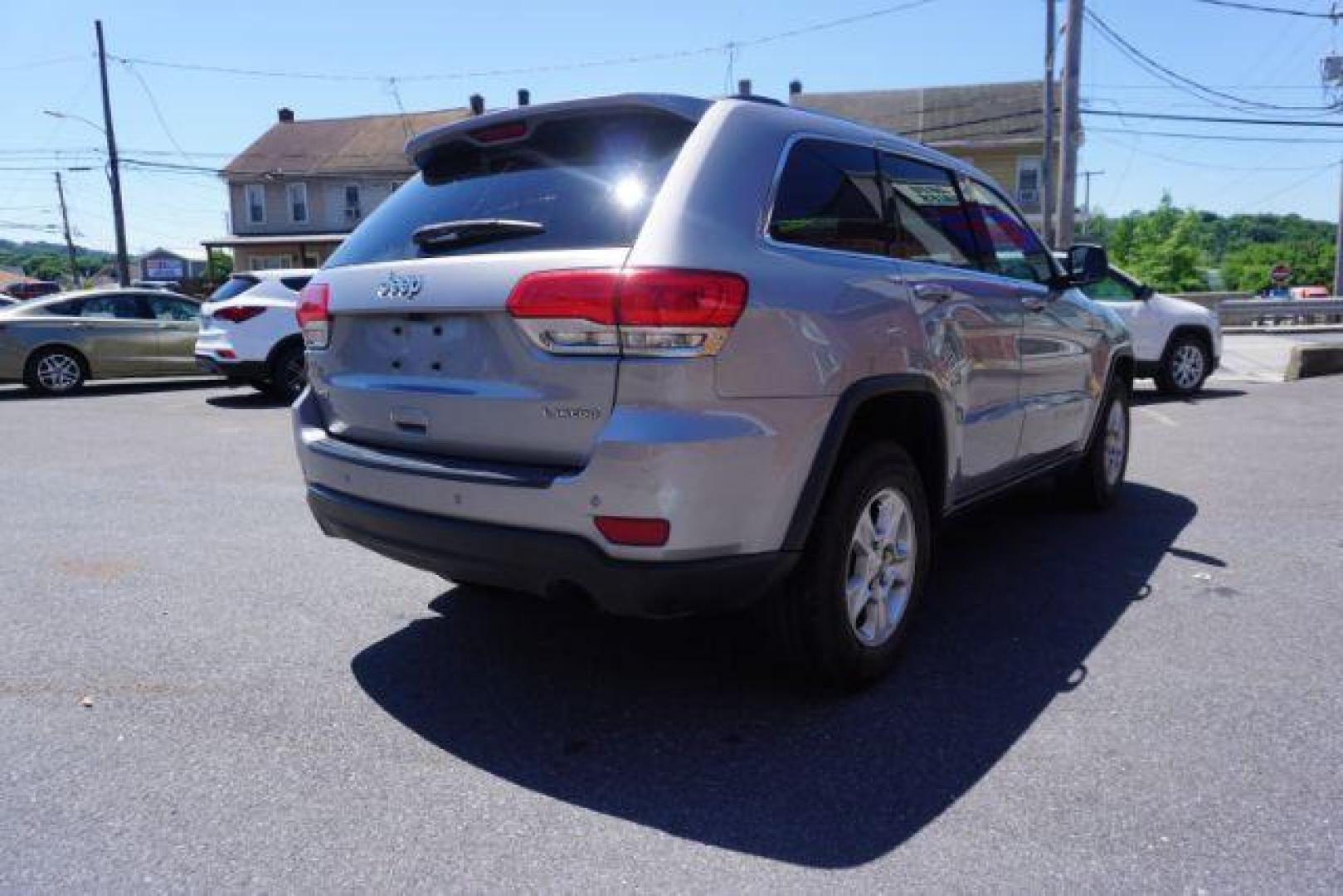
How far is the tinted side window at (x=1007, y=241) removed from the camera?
4.40 m

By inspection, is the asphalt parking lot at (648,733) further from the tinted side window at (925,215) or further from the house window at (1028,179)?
the house window at (1028,179)

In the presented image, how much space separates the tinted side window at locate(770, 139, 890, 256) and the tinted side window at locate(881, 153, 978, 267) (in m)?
0.10

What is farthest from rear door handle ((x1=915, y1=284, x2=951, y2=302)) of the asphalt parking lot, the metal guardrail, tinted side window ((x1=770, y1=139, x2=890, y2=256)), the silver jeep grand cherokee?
the metal guardrail

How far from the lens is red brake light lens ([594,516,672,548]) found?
2.59 metres

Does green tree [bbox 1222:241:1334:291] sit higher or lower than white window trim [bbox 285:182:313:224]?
lower

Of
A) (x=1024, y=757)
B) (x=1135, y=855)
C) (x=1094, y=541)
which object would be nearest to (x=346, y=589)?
(x=1024, y=757)

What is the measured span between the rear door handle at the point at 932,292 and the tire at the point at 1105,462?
235cm

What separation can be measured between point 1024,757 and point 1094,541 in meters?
2.72

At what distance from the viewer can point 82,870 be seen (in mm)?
2307

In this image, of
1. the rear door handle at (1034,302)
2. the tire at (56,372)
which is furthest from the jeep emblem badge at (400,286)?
the tire at (56,372)

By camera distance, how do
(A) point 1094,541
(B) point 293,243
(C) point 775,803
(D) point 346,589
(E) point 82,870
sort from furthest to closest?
(B) point 293,243, (A) point 1094,541, (D) point 346,589, (C) point 775,803, (E) point 82,870

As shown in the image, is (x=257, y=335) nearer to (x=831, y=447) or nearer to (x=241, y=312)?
(x=241, y=312)

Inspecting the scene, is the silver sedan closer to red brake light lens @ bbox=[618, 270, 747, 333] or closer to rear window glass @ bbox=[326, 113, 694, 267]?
rear window glass @ bbox=[326, 113, 694, 267]

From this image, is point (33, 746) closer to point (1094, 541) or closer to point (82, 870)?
point (82, 870)
